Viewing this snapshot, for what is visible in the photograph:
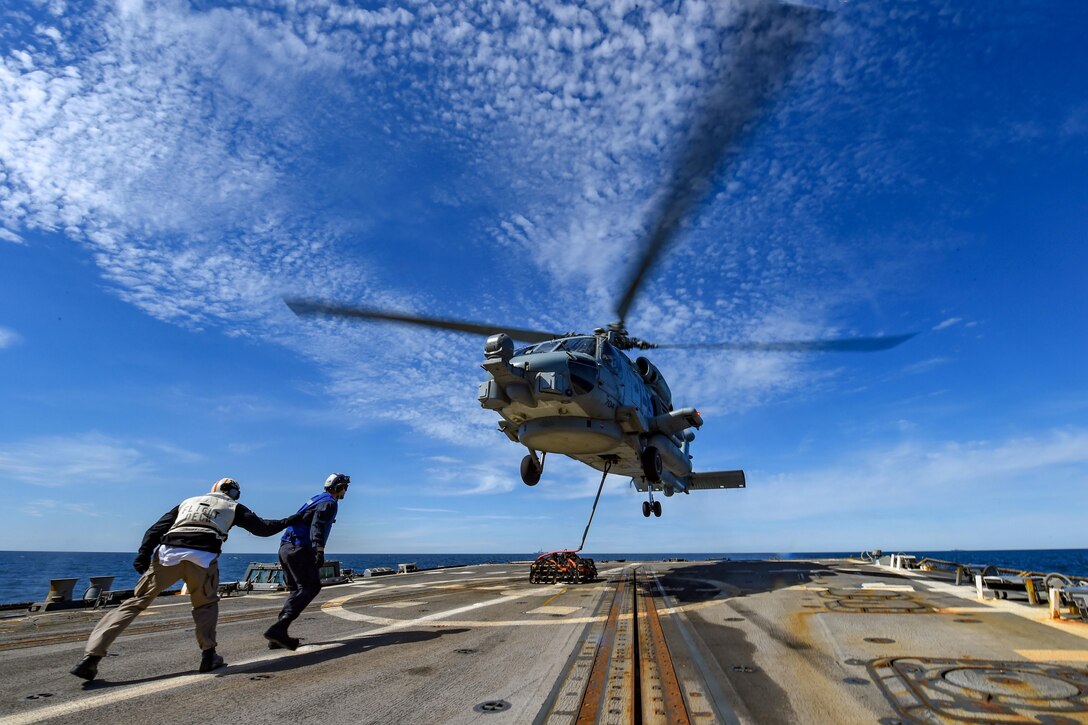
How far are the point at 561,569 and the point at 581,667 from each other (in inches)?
538

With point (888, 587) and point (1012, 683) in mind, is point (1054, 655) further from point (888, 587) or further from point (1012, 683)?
point (888, 587)

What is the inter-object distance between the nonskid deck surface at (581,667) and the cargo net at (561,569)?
322 inches

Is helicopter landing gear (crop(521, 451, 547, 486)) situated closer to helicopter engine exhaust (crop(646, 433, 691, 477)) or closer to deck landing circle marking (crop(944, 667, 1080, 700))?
helicopter engine exhaust (crop(646, 433, 691, 477))

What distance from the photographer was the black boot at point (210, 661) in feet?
19.3

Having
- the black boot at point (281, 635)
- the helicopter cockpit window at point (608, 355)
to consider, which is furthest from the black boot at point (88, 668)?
the helicopter cockpit window at point (608, 355)

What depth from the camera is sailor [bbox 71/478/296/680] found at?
5973 millimetres

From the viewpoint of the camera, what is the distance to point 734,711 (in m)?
4.57

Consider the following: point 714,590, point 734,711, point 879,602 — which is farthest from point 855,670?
point 714,590

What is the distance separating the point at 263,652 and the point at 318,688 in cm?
237

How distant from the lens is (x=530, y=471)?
57.2ft

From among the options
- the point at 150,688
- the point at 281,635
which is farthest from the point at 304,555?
the point at 150,688

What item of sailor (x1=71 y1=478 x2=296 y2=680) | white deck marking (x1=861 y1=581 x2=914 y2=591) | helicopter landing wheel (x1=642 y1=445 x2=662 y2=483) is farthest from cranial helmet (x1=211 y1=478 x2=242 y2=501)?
white deck marking (x1=861 y1=581 x2=914 y2=591)

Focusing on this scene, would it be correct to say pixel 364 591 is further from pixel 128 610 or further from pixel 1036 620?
pixel 1036 620

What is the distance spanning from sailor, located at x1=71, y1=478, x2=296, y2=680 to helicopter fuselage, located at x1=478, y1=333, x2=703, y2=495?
24.1 ft
